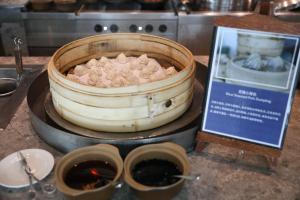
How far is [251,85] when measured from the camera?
1.04m

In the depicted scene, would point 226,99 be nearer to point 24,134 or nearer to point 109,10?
point 24,134

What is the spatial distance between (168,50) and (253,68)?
21.9 inches

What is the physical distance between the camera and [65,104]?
3.98 feet

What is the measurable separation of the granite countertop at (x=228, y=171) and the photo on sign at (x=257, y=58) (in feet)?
0.99

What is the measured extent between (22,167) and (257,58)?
805 millimetres

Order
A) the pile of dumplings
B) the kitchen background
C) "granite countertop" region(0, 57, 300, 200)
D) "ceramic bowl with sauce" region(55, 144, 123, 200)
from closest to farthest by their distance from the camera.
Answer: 1. "ceramic bowl with sauce" region(55, 144, 123, 200)
2. "granite countertop" region(0, 57, 300, 200)
3. the pile of dumplings
4. the kitchen background

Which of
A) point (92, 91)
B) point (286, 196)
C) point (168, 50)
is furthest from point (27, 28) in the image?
point (286, 196)

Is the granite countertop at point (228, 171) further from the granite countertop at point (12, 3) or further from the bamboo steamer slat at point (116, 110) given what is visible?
the granite countertop at point (12, 3)

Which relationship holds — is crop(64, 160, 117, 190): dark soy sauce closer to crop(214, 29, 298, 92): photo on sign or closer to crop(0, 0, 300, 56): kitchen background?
crop(214, 29, 298, 92): photo on sign

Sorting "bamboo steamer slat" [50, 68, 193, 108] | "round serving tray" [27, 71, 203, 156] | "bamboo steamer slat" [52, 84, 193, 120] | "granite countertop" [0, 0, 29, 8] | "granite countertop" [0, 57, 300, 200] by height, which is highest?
"granite countertop" [0, 0, 29, 8]

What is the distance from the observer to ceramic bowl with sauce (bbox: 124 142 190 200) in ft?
3.07

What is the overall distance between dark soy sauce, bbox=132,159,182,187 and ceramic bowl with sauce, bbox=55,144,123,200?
0.06 m

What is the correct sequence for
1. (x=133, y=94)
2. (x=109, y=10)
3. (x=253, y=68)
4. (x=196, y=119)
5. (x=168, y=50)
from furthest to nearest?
(x=109, y=10) < (x=168, y=50) < (x=196, y=119) < (x=133, y=94) < (x=253, y=68)

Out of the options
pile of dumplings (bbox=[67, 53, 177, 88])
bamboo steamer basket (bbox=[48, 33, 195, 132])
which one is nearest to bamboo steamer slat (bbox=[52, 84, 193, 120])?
bamboo steamer basket (bbox=[48, 33, 195, 132])
